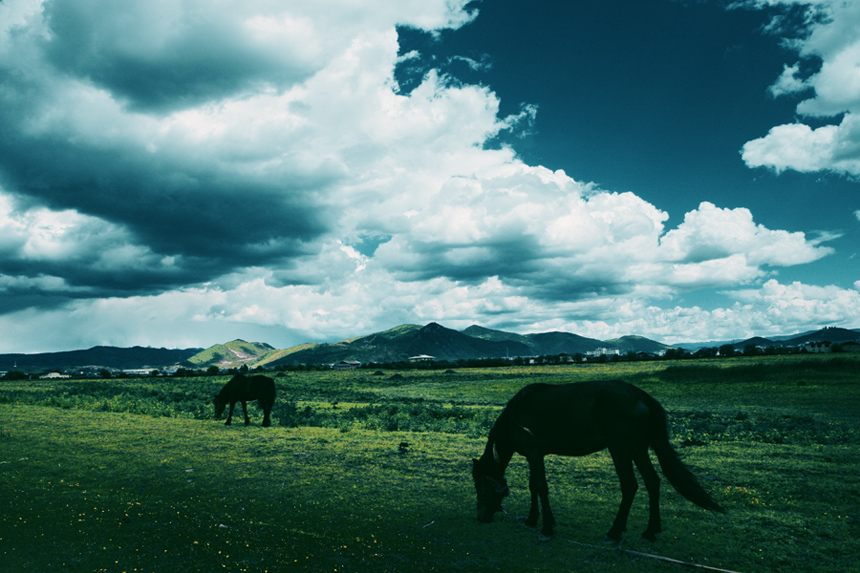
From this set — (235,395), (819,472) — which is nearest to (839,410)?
(819,472)

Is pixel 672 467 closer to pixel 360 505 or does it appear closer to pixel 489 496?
pixel 489 496

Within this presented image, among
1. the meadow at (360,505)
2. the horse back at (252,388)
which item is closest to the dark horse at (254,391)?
the horse back at (252,388)

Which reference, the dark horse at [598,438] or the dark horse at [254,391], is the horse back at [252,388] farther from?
the dark horse at [598,438]

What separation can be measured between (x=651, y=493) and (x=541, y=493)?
1906 mm

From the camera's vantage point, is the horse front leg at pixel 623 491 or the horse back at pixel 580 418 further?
the horse back at pixel 580 418

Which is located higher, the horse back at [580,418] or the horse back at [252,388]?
the horse back at [580,418]

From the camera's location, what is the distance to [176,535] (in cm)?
756

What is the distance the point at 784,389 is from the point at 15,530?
5889cm

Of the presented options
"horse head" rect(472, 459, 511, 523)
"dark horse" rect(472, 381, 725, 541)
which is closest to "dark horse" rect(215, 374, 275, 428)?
"horse head" rect(472, 459, 511, 523)

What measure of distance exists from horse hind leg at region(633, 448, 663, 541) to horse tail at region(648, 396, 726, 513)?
0.91 ft

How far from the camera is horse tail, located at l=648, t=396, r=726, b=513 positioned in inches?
316

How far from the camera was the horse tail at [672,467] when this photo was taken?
8031 mm

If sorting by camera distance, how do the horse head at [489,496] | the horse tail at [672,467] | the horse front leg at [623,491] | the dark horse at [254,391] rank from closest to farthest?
the horse front leg at [623,491] → the horse tail at [672,467] → the horse head at [489,496] → the dark horse at [254,391]

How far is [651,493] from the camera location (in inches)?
306
